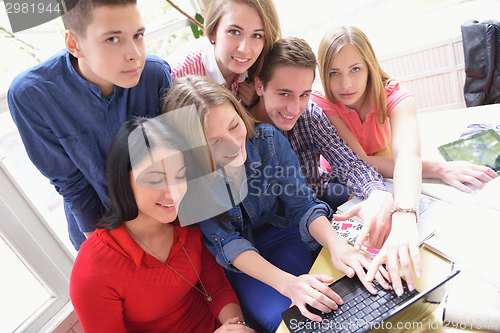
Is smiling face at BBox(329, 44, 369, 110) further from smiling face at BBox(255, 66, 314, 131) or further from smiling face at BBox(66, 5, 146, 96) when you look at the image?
smiling face at BBox(66, 5, 146, 96)

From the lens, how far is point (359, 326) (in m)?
0.66

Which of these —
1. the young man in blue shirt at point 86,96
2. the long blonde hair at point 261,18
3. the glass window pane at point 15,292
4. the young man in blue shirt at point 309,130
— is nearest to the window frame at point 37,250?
the glass window pane at point 15,292

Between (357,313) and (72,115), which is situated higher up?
(72,115)

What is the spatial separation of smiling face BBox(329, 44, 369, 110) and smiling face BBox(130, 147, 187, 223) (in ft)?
2.57

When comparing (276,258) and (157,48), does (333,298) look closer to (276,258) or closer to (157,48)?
(276,258)

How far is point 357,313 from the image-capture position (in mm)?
687

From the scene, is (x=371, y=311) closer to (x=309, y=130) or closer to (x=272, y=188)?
(x=272, y=188)

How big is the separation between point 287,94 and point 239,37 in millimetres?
273

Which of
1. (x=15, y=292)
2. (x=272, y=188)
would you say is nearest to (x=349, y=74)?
(x=272, y=188)

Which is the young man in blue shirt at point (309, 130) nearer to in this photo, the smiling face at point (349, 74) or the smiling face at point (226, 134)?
the smiling face at point (349, 74)

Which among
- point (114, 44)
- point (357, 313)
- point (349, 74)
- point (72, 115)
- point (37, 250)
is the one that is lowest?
point (357, 313)

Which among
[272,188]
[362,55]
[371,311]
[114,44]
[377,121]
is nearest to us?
[371,311]

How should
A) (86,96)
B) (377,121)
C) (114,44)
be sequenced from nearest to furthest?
(114,44) → (86,96) → (377,121)

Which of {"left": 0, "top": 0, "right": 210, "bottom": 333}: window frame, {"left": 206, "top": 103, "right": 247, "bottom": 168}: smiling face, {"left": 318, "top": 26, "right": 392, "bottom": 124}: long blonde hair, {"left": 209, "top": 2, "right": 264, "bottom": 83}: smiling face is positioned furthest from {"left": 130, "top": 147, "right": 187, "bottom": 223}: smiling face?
{"left": 318, "top": 26, "right": 392, "bottom": 124}: long blonde hair
